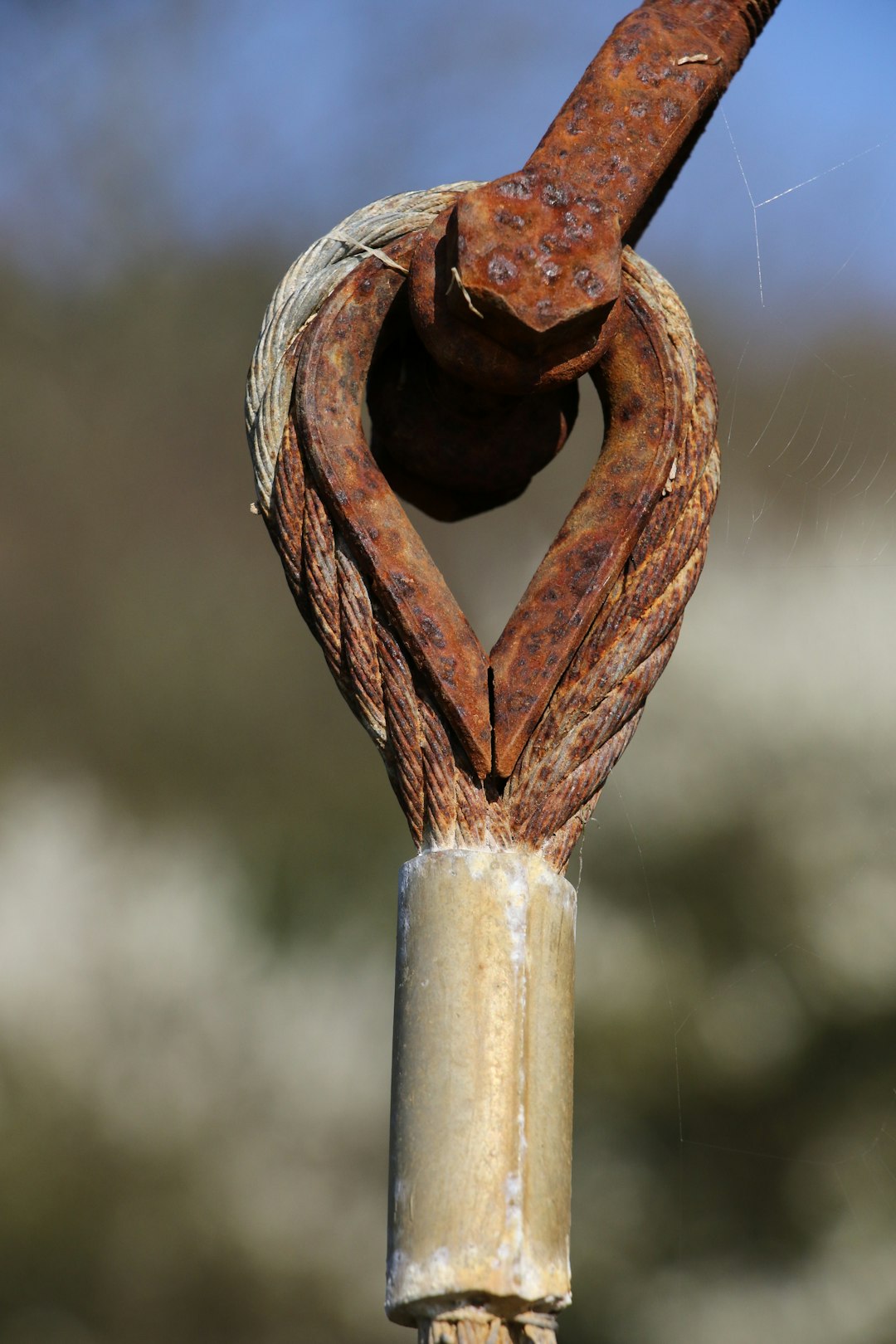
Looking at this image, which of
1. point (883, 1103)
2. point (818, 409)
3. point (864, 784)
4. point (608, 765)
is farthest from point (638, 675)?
point (883, 1103)

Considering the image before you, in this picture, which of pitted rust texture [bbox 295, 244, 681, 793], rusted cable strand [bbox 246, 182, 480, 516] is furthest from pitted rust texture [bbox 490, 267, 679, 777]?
rusted cable strand [bbox 246, 182, 480, 516]

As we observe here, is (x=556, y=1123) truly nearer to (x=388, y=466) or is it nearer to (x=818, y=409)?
(x=388, y=466)

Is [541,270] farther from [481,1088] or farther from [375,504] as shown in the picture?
[481,1088]

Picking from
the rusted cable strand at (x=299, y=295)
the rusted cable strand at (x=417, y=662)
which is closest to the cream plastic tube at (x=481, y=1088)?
the rusted cable strand at (x=417, y=662)

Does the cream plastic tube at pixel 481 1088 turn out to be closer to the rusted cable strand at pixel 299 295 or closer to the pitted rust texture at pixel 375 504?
the pitted rust texture at pixel 375 504

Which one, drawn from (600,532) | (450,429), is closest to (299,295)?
(450,429)

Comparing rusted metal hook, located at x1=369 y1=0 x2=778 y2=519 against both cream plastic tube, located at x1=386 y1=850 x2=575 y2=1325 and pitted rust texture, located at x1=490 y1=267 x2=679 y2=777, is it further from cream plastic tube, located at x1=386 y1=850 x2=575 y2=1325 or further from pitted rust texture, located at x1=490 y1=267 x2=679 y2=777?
cream plastic tube, located at x1=386 y1=850 x2=575 y2=1325
